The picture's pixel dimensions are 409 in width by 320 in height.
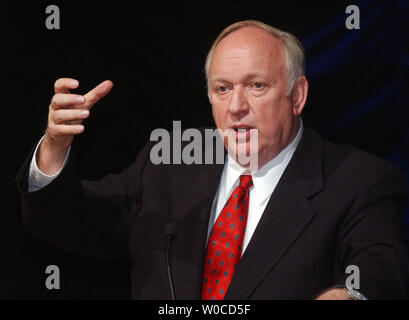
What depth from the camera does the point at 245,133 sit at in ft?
7.47

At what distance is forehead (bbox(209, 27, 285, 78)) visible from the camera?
228 centimetres

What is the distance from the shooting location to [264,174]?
7.54 ft

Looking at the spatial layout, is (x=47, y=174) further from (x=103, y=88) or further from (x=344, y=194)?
(x=344, y=194)

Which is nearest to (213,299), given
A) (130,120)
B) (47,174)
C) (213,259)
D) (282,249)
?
(213,259)

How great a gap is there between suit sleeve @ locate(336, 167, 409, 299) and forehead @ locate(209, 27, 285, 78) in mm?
572

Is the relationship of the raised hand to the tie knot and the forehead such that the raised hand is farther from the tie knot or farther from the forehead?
the tie knot

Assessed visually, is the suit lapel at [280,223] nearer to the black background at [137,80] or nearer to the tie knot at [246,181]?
the tie knot at [246,181]

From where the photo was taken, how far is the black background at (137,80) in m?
2.59

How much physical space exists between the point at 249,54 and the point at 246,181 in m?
0.48

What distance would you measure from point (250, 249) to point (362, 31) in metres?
1.13

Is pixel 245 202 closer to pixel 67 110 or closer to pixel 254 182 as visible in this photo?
pixel 254 182

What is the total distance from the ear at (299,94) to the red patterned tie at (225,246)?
44 centimetres

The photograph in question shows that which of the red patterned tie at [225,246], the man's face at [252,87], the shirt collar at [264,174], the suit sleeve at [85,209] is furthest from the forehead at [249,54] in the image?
the suit sleeve at [85,209]

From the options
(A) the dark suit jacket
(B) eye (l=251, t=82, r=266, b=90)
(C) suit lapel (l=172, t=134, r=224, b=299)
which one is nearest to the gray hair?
(B) eye (l=251, t=82, r=266, b=90)
